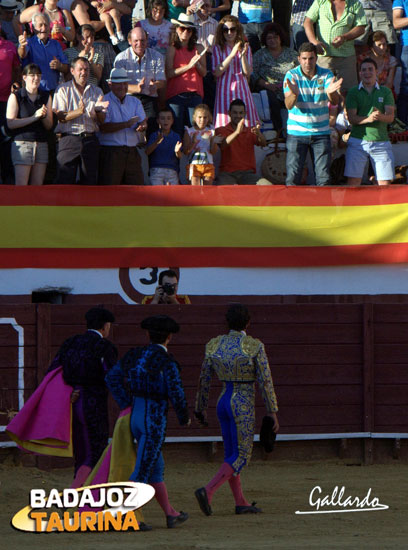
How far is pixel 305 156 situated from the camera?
10422 mm

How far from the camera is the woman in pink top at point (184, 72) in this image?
10.9 metres

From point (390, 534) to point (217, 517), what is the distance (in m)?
1.19

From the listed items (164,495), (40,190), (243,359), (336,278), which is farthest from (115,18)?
(164,495)

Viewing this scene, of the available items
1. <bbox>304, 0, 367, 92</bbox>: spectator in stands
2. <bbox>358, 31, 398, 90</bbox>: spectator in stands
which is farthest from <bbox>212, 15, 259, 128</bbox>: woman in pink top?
<bbox>358, 31, 398, 90</bbox>: spectator in stands

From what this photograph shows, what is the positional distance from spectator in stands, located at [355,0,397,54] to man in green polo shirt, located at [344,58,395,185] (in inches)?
89.1

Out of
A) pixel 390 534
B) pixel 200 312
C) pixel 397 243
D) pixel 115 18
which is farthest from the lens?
pixel 115 18

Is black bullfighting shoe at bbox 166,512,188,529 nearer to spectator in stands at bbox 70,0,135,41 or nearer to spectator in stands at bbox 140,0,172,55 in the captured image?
spectator in stands at bbox 140,0,172,55

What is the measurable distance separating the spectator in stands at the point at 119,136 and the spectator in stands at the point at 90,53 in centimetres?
66

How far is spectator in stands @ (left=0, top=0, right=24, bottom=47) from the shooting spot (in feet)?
38.2

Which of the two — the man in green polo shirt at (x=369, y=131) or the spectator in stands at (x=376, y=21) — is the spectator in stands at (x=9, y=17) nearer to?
the man in green polo shirt at (x=369, y=131)

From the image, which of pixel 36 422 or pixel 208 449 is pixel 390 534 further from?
pixel 208 449

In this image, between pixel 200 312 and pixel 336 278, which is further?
pixel 336 278

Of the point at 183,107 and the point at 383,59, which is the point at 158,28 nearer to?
the point at 183,107

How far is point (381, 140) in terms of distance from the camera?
10508 mm
